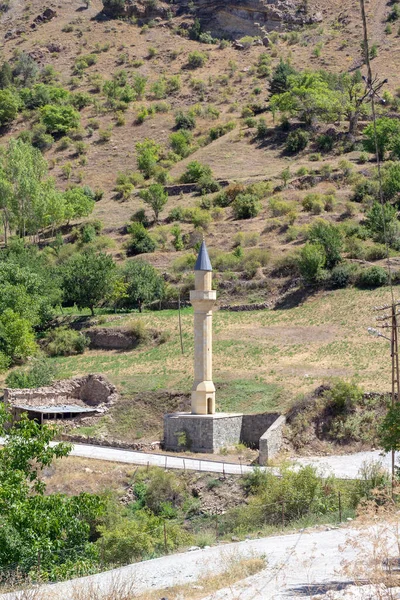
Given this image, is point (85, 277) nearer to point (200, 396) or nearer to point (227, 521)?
point (200, 396)

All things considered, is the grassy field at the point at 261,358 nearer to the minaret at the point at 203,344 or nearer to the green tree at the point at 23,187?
the minaret at the point at 203,344

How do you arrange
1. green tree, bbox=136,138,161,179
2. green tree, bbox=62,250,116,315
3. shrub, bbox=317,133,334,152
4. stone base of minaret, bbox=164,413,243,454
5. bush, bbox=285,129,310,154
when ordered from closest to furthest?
1. stone base of minaret, bbox=164,413,243,454
2. green tree, bbox=62,250,116,315
3. shrub, bbox=317,133,334,152
4. bush, bbox=285,129,310,154
5. green tree, bbox=136,138,161,179

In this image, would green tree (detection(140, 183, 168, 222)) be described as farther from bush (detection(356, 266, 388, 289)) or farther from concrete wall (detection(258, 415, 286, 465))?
concrete wall (detection(258, 415, 286, 465))

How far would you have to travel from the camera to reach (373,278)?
51.6 m

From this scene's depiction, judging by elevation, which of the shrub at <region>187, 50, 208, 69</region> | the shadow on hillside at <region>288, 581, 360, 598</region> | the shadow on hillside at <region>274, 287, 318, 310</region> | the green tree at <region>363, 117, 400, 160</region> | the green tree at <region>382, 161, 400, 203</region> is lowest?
the shadow on hillside at <region>274, 287, 318, 310</region>

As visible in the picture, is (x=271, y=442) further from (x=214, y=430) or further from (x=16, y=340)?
(x=16, y=340)

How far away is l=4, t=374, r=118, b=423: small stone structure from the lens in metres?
41.2

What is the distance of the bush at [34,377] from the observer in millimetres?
44219

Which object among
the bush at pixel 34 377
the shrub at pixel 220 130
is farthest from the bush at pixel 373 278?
the shrub at pixel 220 130

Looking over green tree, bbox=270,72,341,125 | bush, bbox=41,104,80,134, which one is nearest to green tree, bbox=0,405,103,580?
green tree, bbox=270,72,341,125

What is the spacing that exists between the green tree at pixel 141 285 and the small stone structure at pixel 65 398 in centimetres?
1149

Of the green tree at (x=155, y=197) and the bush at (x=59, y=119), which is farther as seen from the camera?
the bush at (x=59, y=119)

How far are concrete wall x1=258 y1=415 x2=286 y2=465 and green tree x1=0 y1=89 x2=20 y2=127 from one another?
6468 centimetres

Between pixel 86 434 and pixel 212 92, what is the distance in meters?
62.3
